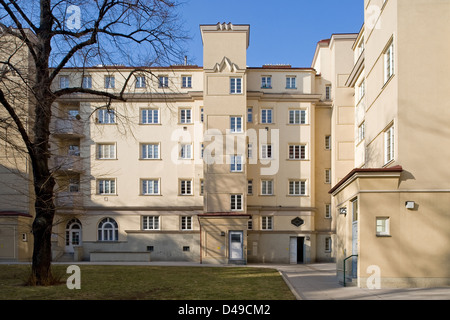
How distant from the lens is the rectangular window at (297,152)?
40.6 metres

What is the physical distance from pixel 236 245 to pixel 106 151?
46.0ft

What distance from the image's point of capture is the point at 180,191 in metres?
40.3

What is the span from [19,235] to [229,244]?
16.4 meters

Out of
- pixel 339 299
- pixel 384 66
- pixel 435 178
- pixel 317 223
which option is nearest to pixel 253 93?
pixel 317 223

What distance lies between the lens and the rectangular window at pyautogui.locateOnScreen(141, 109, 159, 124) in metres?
40.9

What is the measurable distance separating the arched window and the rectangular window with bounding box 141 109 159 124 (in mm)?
9088

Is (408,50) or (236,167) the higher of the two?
(408,50)

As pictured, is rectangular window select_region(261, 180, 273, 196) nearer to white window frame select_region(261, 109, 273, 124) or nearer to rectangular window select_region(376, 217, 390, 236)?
white window frame select_region(261, 109, 273, 124)

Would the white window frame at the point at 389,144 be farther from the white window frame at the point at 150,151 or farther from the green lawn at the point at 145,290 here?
the white window frame at the point at 150,151

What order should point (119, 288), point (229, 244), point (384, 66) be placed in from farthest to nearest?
point (229, 244)
point (384, 66)
point (119, 288)

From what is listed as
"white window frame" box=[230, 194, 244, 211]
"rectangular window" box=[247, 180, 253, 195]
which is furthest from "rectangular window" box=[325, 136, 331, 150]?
"white window frame" box=[230, 194, 244, 211]

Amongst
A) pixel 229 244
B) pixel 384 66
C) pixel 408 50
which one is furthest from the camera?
pixel 229 244

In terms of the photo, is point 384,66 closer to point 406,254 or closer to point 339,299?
point 406,254

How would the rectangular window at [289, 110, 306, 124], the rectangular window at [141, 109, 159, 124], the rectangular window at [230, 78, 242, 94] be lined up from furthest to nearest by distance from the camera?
1. the rectangular window at [141, 109, 159, 124]
2. the rectangular window at [289, 110, 306, 124]
3. the rectangular window at [230, 78, 242, 94]
